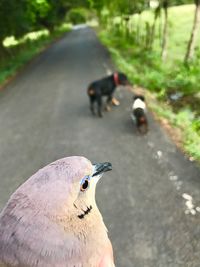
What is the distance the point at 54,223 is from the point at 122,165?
5.12 m

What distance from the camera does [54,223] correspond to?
5.74ft

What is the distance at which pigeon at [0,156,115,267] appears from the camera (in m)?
1.69

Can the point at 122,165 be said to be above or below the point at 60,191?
below

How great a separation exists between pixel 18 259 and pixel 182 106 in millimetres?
8459

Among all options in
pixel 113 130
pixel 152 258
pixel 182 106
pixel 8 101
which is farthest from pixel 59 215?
pixel 8 101

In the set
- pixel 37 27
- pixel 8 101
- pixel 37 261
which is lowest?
pixel 37 27

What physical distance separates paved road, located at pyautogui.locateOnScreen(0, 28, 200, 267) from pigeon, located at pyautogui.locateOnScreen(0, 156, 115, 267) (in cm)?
260

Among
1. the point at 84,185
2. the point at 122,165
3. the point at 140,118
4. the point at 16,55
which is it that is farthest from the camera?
the point at 16,55

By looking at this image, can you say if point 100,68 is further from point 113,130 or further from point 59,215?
point 59,215

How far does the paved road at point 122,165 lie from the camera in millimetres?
4641

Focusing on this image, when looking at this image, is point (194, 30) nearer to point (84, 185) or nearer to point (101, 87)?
point (101, 87)

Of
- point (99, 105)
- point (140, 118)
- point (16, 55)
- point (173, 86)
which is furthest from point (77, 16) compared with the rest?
point (140, 118)

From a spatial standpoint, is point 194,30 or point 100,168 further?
point 194,30

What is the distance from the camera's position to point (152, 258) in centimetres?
439
